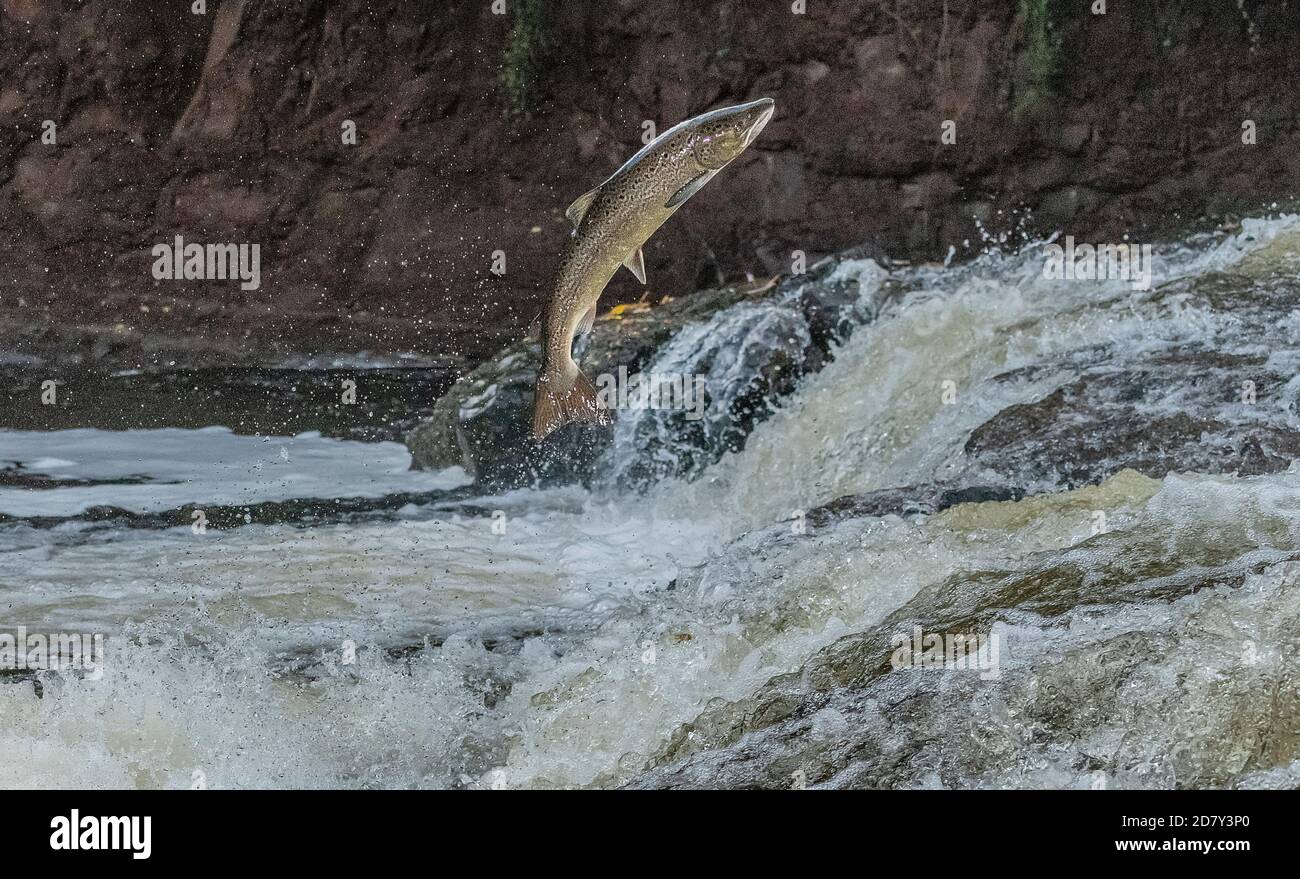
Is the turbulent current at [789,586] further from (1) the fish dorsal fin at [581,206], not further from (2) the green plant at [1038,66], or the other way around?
(2) the green plant at [1038,66]

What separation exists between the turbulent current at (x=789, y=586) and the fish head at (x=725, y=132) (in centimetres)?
116

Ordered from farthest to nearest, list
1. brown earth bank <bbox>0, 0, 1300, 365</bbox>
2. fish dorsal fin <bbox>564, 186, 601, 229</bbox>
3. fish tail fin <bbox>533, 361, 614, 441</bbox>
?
brown earth bank <bbox>0, 0, 1300, 365</bbox>
fish tail fin <bbox>533, 361, 614, 441</bbox>
fish dorsal fin <bbox>564, 186, 601, 229</bbox>

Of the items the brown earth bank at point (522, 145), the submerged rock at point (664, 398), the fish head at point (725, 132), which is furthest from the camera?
the brown earth bank at point (522, 145)

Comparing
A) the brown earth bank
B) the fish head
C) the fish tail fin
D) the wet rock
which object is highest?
the brown earth bank

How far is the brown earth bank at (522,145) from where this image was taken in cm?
828

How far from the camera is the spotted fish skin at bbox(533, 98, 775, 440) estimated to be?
3535 mm

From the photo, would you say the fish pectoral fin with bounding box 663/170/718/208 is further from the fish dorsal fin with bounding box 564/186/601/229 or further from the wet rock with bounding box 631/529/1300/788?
the wet rock with bounding box 631/529/1300/788

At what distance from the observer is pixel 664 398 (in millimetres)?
6859

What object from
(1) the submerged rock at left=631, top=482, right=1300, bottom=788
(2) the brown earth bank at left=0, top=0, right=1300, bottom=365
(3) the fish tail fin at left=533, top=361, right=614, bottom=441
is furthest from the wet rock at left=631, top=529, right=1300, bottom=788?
(2) the brown earth bank at left=0, top=0, right=1300, bottom=365

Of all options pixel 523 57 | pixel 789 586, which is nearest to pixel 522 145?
pixel 523 57

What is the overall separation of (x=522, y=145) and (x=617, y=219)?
4.76 meters

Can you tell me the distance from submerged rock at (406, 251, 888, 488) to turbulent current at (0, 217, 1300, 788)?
0.07 metres

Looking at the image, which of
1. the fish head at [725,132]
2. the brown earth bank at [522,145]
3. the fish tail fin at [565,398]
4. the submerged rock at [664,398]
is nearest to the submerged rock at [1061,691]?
the fish tail fin at [565,398]

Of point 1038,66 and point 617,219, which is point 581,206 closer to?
point 617,219
